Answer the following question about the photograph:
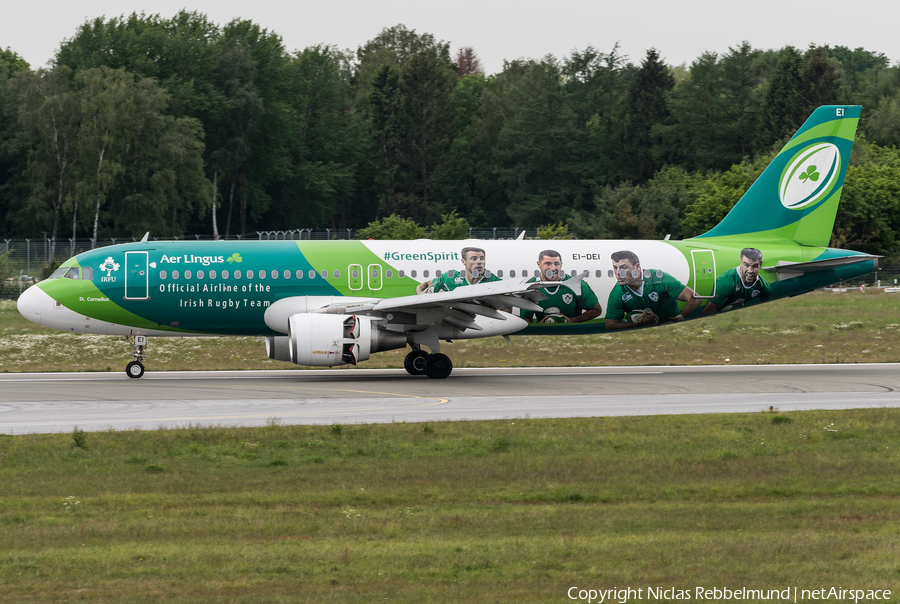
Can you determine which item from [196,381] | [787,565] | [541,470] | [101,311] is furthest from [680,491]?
[101,311]

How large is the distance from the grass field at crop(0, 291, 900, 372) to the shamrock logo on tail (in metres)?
7.29

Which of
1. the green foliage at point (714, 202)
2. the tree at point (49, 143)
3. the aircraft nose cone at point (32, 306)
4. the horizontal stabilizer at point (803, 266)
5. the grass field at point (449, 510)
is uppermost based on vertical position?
the tree at point (49, 143)

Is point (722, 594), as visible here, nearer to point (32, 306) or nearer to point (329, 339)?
point (329, 339)

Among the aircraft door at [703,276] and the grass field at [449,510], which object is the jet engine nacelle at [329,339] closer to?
the grass field at [449,510]

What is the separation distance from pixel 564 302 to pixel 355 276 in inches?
257

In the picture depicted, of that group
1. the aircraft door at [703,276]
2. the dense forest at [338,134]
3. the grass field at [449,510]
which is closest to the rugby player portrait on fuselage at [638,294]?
the aircraft door at [703,276]

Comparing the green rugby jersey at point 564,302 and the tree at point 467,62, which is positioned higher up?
the tree at point 467,62

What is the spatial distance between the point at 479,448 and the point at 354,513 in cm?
520

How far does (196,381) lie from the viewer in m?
30.8

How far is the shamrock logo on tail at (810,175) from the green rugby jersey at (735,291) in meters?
3.87

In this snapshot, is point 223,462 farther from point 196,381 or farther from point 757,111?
point 757,111

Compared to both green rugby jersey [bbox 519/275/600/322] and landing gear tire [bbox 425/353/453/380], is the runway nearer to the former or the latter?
landing gear tire [bbox 425/353/453/380]

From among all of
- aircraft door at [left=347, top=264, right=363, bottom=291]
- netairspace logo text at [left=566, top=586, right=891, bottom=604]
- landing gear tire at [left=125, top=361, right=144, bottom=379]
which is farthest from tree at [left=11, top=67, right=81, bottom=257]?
netairspace logo text at [left=566, top=586, right=891, bottom=604]

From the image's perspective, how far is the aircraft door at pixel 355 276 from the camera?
3153 centimetres
